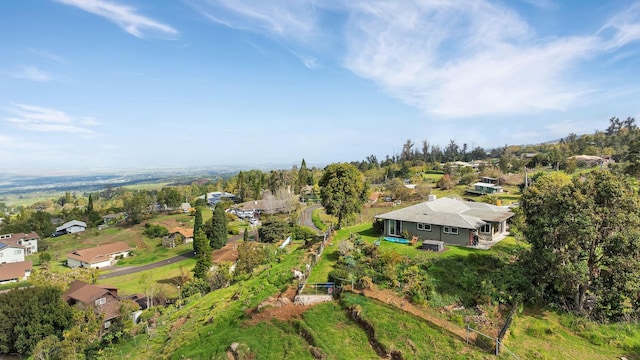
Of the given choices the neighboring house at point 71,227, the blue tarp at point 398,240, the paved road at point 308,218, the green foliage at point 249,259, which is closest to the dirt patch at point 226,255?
the green foliage at point 249,259

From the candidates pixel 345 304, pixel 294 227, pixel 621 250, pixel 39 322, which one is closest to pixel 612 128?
pixel 294 227

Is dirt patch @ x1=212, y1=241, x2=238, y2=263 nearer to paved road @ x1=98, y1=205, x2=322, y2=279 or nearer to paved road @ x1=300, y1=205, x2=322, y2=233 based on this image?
paved road @ x1=98, y1=205, x2=322, y2=279

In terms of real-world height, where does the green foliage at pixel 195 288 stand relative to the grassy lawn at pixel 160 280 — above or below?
above

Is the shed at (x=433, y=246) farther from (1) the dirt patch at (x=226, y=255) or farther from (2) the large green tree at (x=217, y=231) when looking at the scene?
(2) the large green tree at (x=217, y=231)

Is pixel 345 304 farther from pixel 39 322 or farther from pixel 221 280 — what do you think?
pixel 39 322

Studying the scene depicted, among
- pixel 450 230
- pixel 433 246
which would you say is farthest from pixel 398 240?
pixel 450 230

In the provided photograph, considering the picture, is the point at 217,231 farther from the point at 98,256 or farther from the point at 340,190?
the point at 340,190

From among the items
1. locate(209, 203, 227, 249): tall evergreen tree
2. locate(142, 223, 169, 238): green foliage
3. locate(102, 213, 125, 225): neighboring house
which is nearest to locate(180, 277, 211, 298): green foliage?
locate(209, 203, 227, 249): tall evergreen tree

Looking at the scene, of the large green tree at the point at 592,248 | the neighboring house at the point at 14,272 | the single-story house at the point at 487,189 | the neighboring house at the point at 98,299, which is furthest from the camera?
the single-story house at the point at 487,189
